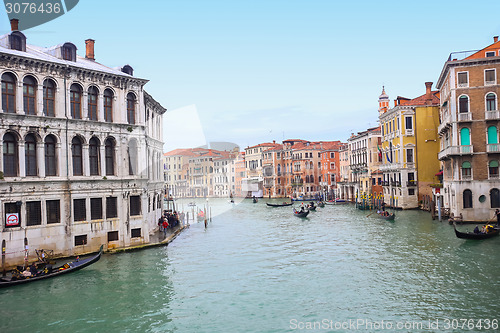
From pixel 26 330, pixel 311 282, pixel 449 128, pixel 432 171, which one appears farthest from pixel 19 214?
pixel 432 171

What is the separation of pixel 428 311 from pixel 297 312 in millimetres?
3771

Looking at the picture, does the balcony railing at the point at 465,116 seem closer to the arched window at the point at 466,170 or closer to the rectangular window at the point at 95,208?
the arched window at the point at 466,170

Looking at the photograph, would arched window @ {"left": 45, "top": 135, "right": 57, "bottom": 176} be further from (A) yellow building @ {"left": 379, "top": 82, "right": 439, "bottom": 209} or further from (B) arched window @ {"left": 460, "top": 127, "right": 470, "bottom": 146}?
(A) yellow building @ {"left": 379, "top": 82, "right": 439, "bottom": 209}

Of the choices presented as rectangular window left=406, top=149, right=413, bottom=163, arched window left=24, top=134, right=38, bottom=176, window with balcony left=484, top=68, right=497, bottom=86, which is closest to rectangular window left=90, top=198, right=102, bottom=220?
arched window left=24, top=134, right=38, bottom=176

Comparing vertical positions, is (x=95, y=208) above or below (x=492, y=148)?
below

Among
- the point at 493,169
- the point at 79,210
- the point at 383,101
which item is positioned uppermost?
the point at 383,101

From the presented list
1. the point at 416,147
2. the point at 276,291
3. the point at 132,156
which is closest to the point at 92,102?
the point at 132,156

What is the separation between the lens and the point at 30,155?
731 inches

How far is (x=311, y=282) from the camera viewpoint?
16.3m

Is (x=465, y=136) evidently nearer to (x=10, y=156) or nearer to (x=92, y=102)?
(x=92, y=102)

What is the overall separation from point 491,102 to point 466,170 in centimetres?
458

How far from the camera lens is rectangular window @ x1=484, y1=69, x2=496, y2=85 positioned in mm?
28047

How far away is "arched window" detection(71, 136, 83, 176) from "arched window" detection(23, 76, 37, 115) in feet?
7.10

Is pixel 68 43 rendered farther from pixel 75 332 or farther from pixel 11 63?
pixel 75 332
